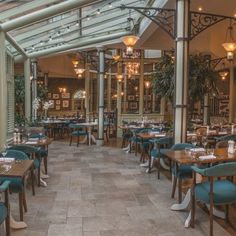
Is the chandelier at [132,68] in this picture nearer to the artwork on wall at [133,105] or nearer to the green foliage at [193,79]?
the artwork on wall at [133,105]

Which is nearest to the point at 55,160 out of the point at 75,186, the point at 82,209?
the point at 75,186

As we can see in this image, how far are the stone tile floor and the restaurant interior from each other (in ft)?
0.05

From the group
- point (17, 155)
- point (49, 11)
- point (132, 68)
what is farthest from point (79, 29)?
point (17, 155)

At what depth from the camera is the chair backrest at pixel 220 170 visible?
3438mm

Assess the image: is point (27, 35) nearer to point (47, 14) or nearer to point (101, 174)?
point (47, 14)

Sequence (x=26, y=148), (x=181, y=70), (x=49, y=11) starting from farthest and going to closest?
1. (x=181, y=70)
2. (x=49, y=11)
3. (x=26, y=148)

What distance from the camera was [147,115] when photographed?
45.9 ft

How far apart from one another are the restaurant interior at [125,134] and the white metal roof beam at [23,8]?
0.02m

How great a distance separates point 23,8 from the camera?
20.9 feet

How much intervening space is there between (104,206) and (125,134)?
20.5 ft

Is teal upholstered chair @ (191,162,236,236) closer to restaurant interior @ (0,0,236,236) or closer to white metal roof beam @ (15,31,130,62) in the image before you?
restaurant interior @ (0,0,236,236)

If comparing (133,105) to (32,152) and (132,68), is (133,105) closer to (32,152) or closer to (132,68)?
(132,68)

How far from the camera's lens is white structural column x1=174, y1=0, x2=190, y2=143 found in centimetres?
600

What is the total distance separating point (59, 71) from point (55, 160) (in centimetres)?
1012
